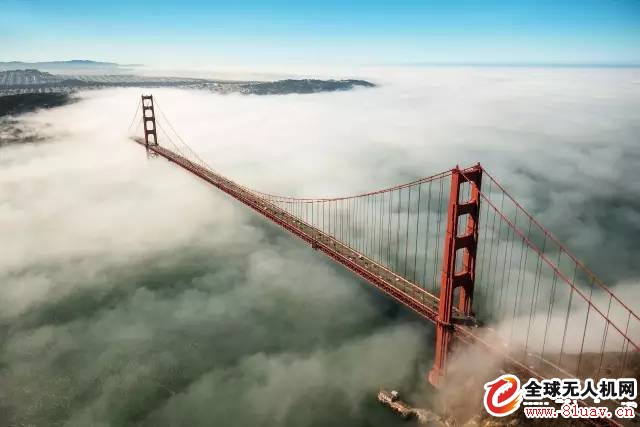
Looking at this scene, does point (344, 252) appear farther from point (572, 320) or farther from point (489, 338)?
point (572, 320)

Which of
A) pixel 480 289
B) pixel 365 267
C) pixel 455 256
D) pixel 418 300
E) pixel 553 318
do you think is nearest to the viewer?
pixel 455 256

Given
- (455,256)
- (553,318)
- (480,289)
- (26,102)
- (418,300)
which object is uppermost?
(26,102)

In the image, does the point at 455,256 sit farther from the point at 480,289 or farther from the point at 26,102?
the point at 26,102

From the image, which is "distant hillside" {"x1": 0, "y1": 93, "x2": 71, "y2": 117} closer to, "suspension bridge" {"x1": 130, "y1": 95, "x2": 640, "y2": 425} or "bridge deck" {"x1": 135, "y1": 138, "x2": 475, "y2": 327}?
"suspension bridge" {"x1": 130, "y1": 95, "x2": 640, "y2": 425}

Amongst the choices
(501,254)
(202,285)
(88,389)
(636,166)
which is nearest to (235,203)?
(202,285)

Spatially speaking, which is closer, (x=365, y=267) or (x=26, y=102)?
(x=365, y=267)

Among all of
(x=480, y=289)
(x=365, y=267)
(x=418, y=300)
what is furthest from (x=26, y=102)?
(x=418, y=300)

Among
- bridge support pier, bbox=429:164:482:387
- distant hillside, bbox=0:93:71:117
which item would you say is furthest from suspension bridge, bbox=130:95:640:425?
distant hillside, bbox=0:93:71:117
